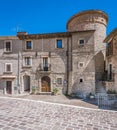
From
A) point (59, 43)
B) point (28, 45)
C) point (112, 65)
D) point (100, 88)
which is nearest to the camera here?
point (112, 65)

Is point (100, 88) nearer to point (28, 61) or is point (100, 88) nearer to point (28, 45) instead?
point (28, 61)

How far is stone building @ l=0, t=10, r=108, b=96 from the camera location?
14977mm

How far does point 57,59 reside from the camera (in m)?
15.8

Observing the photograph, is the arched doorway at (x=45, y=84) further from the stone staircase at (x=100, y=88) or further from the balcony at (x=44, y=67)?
the stone staircase at (x=100, y=88)

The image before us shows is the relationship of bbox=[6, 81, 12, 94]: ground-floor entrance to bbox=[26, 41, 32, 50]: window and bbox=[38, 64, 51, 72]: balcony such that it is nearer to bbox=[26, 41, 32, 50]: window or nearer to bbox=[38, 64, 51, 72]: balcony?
bbox=[38, 64, 51, 72]: balcony

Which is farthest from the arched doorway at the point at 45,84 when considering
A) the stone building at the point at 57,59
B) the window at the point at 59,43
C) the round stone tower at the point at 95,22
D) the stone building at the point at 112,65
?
the round stone tower at the point at 95,22

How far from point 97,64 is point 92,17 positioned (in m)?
7.45

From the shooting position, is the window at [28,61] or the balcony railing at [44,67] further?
the window at [28,61]

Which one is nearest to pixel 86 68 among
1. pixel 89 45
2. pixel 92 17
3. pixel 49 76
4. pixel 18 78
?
pixel 89 45

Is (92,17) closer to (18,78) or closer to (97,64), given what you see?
(97,64)

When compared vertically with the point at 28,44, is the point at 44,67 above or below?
below

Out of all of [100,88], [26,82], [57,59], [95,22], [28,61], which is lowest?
[100,88]

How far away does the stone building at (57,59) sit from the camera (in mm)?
14977

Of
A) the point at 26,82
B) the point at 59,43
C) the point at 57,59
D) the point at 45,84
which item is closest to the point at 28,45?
the point at 59,43
